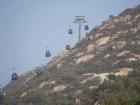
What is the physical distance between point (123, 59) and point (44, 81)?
13401mm

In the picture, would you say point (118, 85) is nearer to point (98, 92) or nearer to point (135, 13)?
point (98, 92)

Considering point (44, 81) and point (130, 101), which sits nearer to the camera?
point (130, 101)

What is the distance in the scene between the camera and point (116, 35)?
54344 mm

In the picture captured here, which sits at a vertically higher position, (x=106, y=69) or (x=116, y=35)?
(x=116, y=35)

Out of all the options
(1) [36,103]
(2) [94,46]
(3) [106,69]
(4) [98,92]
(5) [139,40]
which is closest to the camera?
(4) [98,92]

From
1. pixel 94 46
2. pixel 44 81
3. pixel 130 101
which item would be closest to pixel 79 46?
pixel 94 46

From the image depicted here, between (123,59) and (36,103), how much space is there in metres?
15.3

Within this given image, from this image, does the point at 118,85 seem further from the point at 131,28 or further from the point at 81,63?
the point at 131,28

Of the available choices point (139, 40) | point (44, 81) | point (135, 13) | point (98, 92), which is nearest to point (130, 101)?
point (98, 92)

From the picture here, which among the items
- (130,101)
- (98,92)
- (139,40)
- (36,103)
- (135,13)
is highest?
(135,13)

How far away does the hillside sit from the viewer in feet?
96.4

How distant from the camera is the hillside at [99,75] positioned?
29391 millimetres

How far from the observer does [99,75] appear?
37.0 meters

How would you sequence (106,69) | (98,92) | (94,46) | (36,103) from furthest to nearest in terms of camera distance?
(94,46) < (106,69) < (36,103) < (98,92)
